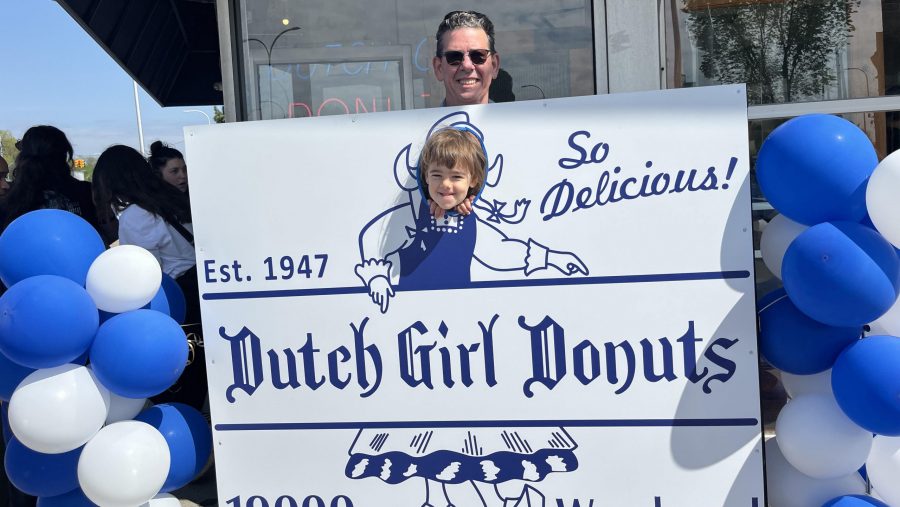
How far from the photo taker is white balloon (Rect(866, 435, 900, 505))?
204 centimetres

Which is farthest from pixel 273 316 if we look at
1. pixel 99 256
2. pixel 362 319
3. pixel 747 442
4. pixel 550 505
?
pixel 747 442

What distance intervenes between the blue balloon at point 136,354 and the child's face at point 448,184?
85cm

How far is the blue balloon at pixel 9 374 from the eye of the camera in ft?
7.62

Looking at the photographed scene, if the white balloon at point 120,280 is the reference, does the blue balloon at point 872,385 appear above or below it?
below

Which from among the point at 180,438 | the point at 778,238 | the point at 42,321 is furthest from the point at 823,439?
A: the point at 42,321

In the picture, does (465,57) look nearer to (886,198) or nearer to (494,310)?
(494,310)

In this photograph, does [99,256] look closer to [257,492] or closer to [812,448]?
[257,492]

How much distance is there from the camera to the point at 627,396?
2.17m

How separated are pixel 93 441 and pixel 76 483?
22 cm

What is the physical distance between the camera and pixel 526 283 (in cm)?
218

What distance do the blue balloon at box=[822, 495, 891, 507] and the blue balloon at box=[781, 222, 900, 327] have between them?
0.47 metres

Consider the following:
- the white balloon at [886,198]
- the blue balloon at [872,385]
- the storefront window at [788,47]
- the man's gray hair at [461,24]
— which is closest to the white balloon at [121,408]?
the man's gray hair at [461,24]

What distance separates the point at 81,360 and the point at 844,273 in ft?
6.63

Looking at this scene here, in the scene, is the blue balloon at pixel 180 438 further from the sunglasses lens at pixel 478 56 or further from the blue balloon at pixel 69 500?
the sunglasses lens at pixel 478 56
